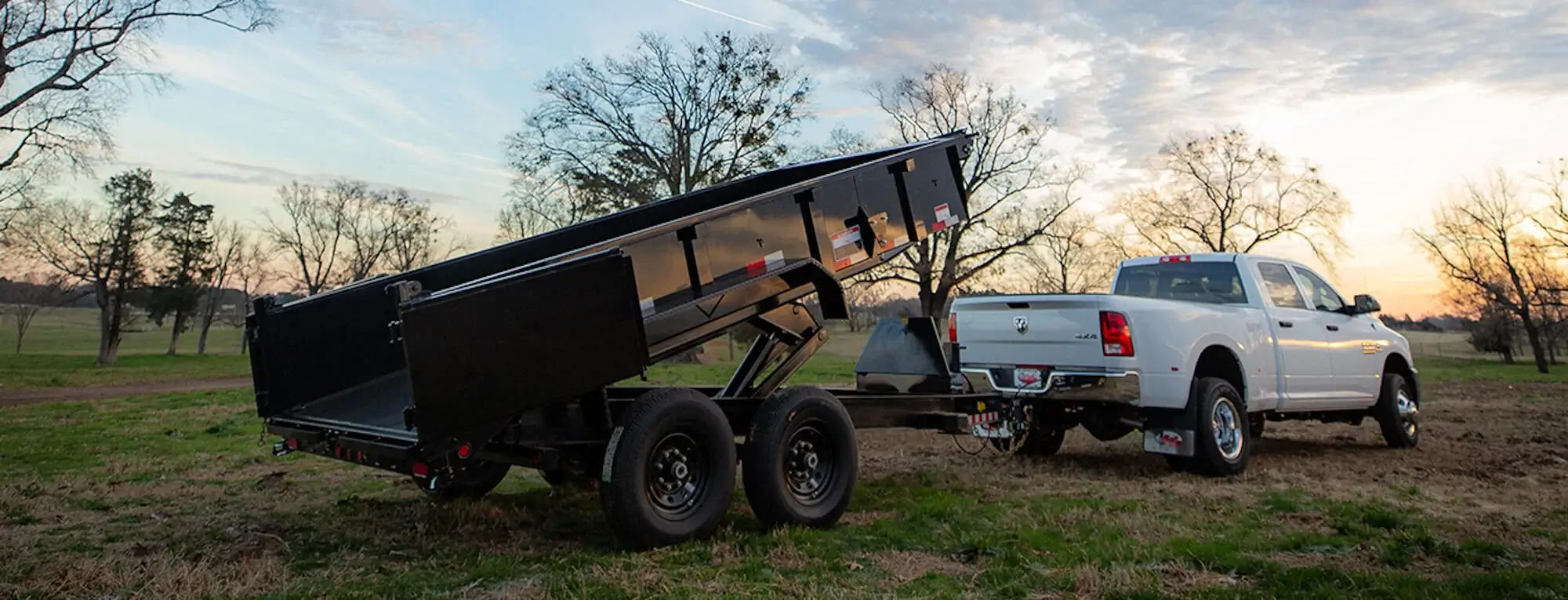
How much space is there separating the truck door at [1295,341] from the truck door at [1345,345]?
142 mm

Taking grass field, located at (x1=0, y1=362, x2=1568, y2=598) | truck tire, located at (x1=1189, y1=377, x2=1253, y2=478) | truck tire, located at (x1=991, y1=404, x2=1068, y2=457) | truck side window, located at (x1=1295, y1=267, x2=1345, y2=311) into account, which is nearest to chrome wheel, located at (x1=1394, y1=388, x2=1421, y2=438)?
grass field, located at (x1=0, y1=362, x2=1568, y2=598)

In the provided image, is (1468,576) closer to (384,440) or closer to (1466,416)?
(384,440)

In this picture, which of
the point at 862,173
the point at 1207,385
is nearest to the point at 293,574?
the point at 862,173

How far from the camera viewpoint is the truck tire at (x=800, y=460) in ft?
A: 17.7

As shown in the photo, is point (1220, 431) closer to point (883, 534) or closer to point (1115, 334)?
point (1115, 334)

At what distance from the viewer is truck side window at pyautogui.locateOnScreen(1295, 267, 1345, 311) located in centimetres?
949

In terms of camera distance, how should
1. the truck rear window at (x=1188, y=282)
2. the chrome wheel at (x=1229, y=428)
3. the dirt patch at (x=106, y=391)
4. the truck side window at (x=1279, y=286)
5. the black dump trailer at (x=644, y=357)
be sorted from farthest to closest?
the dirt patch at (x=106, y=391) < the truck side window at (x=1279, y=286) < the truck rear window at (x=1188, y=282) < the chrome wheel at (x=1229, y=428) < the black dump trailer at (x=644, y=357)

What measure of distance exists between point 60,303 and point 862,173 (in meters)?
50.0

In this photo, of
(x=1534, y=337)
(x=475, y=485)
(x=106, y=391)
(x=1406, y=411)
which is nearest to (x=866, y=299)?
(x=106, y=391)

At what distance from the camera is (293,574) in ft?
15.2

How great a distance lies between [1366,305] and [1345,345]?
456 millimetres

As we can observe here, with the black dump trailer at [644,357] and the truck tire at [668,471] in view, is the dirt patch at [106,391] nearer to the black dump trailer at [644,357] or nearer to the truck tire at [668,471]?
the black dump trailer at [644,357]

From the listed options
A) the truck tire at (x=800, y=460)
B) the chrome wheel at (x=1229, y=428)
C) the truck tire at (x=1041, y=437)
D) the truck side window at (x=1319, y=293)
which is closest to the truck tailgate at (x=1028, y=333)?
the truck tire at (x=1041, y=437)

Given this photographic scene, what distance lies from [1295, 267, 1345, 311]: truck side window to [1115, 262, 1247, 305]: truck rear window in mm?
1092
